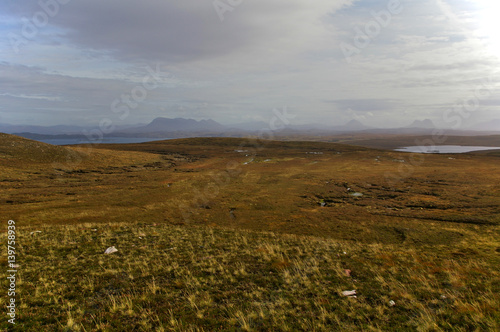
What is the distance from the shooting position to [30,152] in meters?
61.1

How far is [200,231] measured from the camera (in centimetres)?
2202

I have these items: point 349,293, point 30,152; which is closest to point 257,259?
point 349,293

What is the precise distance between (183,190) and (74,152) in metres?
47.9

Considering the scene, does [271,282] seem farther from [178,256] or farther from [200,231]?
[200,231]

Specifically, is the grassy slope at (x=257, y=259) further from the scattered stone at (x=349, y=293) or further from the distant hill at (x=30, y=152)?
the distant hill at (x=30, y=152)

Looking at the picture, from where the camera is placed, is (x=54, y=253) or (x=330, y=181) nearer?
(x=54, y=253)

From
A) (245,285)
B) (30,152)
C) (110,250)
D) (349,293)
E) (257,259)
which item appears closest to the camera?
(349,293)

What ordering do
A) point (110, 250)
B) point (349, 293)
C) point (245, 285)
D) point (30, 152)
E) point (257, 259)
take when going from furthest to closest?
point (30, 152)
point (110, 250)
point (257, 259)
point (245, 285)
point (349, 293)

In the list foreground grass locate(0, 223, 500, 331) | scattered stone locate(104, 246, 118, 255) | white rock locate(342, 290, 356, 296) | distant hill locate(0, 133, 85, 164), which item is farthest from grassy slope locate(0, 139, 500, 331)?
distant hill locate(0, 133, 85, 164)

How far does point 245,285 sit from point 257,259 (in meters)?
3.60

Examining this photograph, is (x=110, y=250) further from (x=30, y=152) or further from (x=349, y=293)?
(x=30, y=152)

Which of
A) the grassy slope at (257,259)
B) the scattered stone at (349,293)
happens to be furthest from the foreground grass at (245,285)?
the scattered stone at (349,293)

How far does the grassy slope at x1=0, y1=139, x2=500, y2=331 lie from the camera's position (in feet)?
28.1

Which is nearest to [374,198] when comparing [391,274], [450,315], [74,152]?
[391,274]
